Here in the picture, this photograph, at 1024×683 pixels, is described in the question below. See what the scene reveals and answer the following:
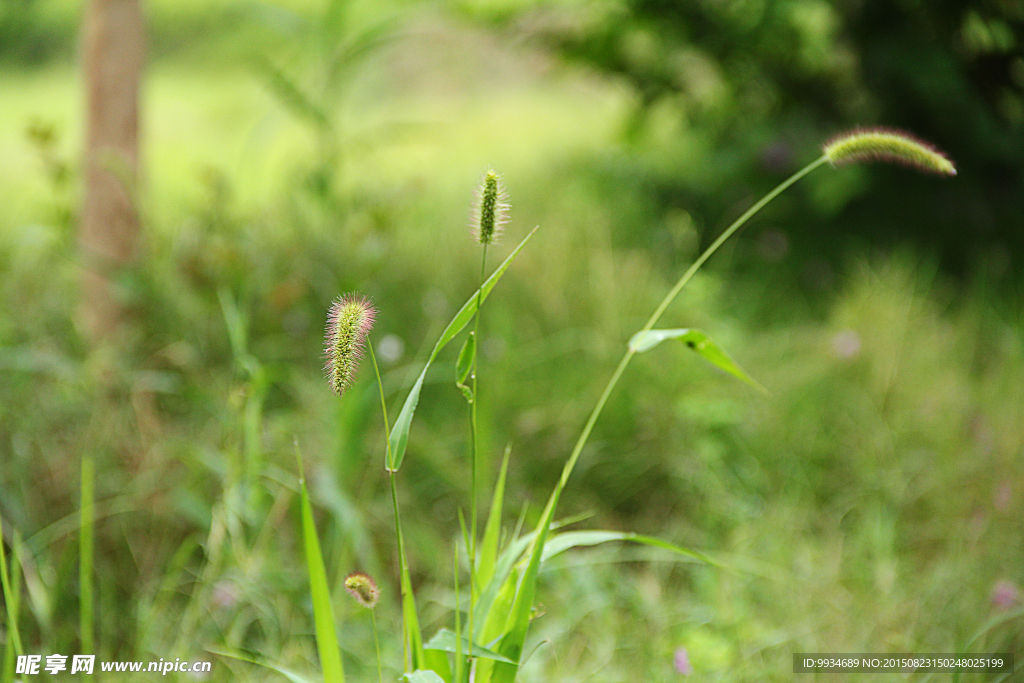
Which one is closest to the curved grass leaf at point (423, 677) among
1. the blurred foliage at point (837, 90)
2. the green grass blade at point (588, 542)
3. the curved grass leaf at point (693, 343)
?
the green grass blade at point (588, 542)

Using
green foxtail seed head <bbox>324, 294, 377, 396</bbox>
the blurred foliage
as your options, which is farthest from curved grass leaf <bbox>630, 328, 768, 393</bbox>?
the blurred foliage

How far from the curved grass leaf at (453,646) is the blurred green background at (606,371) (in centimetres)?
40

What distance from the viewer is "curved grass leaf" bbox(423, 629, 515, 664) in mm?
808

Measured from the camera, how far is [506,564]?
3.11ft

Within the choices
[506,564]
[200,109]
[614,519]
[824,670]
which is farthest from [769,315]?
[200,109]

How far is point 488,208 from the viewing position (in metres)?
0.74

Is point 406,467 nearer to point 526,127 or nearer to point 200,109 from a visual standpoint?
point 526,127

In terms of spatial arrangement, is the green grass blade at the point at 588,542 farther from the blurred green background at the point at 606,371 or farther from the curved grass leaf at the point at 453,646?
the blurred green background at the point at 606,371

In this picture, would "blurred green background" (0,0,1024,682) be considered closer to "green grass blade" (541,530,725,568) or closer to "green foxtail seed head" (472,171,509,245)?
"green grass blade" (541,530,725,568)

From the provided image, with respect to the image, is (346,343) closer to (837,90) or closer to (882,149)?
(882,149)

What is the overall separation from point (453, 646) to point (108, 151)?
1.61 metres

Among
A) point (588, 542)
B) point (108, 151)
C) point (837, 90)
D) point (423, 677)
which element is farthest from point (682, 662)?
point (837, 90)

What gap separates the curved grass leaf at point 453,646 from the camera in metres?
0.81

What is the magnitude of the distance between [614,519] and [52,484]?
1.31 meters
